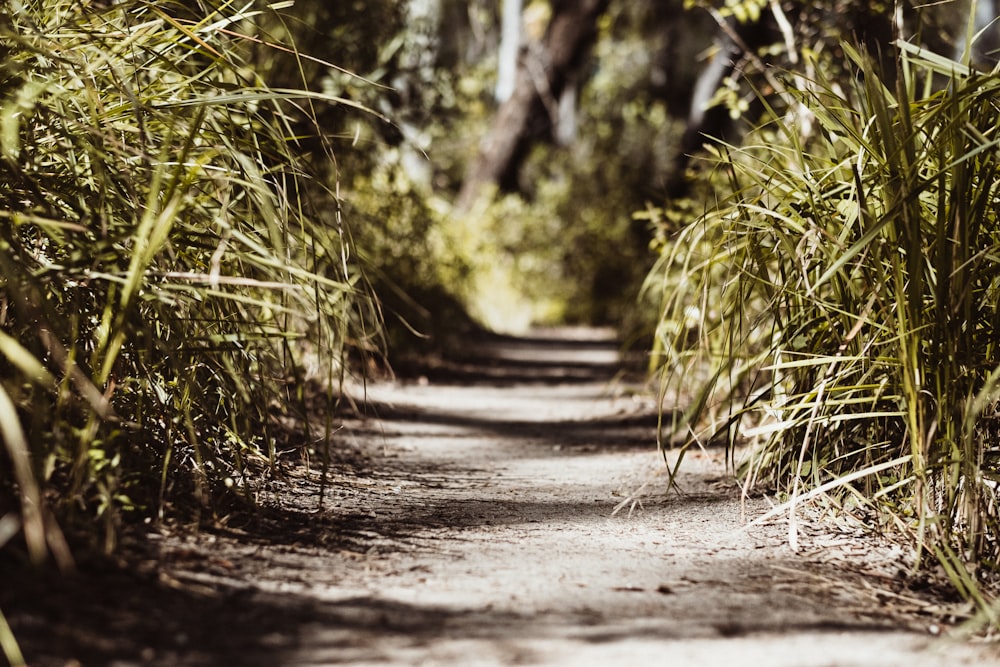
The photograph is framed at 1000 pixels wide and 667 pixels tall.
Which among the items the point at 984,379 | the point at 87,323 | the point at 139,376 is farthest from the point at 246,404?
the point at 984,379

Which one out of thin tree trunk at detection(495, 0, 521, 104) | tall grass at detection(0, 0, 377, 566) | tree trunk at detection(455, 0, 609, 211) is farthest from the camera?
thin tree trunk at detection(495, 0, 521, 104)

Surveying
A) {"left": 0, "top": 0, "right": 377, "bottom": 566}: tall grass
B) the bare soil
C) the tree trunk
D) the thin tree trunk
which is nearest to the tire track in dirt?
the bare soil

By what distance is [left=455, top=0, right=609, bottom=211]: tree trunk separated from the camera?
13266 mm

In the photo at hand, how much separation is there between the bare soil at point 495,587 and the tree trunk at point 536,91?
10994 mm

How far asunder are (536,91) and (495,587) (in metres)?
12.4

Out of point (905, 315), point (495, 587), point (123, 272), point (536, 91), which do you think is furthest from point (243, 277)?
point (536, 91)

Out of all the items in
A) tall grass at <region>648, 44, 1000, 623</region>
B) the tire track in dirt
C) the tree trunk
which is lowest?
the tire track in dirt

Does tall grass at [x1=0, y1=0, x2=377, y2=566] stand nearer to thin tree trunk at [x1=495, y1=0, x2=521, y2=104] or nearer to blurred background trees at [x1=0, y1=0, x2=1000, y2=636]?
blurred background trees at [x1=0, y1=0, x2=1000, y2=636]

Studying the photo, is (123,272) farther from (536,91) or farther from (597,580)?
(536,91)

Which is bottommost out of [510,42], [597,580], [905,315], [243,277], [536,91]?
[597,580]

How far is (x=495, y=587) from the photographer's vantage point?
190 centimetres

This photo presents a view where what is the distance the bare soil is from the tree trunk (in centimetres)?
1099

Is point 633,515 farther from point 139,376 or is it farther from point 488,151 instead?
point 488,151

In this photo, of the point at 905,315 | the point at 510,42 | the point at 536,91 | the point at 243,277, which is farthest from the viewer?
the point at 510,42
